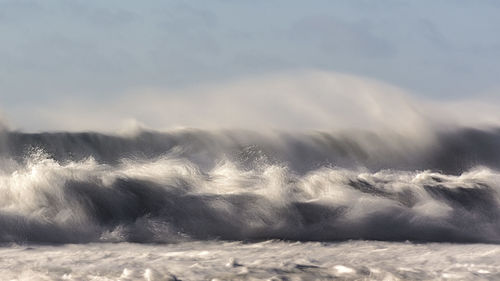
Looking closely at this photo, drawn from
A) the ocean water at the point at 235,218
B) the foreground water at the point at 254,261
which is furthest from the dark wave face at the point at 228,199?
the foreground water at the point at 254,261

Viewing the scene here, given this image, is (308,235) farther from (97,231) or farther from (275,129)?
(275,129)

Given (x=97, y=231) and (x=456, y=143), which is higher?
(x=456, y=143)

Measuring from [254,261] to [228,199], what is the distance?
112cm

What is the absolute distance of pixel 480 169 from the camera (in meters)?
6.22

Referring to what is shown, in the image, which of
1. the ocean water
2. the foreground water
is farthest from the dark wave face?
the foreground water

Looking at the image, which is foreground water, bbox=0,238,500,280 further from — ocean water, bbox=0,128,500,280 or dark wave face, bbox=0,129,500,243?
dark wave face, bbox=0,129,500,243

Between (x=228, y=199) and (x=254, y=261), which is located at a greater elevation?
(x=228, y=199)

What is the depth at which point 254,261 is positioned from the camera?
3.65m

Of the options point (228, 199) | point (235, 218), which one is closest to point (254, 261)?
point (235, 218)

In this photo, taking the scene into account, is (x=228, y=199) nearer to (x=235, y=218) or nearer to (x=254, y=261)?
(x=235, y=218)

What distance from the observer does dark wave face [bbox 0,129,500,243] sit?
14.3 feet

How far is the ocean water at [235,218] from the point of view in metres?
3.54

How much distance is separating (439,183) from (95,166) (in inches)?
100

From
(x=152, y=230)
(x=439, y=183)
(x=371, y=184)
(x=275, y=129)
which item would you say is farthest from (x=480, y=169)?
(x=152, y=230)
